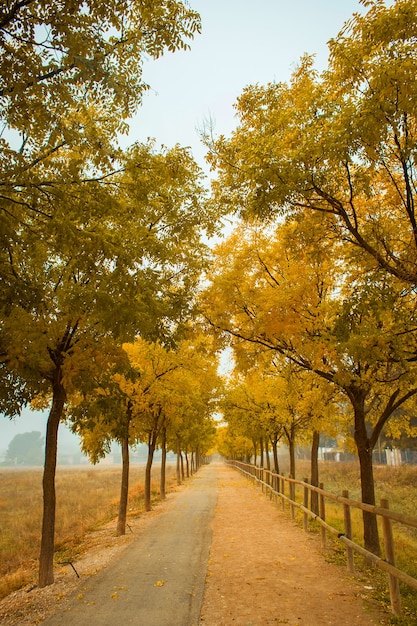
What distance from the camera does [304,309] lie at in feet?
27.8

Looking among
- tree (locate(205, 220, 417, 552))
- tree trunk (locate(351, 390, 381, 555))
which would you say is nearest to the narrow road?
tree trunk (locate(351, 390, 381, 555))

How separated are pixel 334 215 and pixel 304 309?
6.14 ft

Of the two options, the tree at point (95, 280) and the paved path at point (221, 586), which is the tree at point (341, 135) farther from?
the paved path at point (221, 586)

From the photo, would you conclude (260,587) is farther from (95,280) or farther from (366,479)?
(95,280)

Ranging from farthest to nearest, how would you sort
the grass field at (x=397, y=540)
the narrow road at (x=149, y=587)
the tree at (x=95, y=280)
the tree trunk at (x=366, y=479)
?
1. the tree trunk at (x=366, y=479)
2. the grass field at (x=397, y=540)
3. the narrow road at (x=149, y=587)
4. the tree at (x=95, y=280)

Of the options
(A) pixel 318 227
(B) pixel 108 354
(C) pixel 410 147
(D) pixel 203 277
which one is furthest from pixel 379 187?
(B) pixel 108 354

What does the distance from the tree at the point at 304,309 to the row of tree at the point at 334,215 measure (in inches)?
1.2

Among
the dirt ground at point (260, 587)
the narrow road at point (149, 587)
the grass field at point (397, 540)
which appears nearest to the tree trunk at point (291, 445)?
the grass field at point (397, 540)

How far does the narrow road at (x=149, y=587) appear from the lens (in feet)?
18.1

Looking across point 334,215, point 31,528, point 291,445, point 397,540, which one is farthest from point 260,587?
point 31,528

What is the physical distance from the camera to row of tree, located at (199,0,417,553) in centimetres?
533

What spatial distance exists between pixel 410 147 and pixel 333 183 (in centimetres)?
139

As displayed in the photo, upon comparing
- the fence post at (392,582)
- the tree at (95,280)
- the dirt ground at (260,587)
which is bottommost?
the dirt ground at (260,587)

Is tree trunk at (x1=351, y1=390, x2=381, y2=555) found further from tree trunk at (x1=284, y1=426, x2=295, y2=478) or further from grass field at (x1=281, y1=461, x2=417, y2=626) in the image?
tree trunk at (x1=284, y1=426, x2=295, y2=478)
